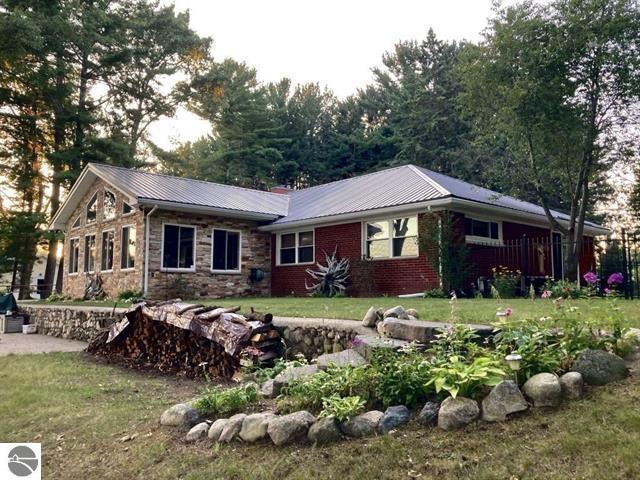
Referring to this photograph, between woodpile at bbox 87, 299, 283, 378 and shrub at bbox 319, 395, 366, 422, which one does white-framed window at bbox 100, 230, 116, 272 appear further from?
shrub at bbox 319, 395, 366, 422

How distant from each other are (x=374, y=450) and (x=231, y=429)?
1147 millimetres

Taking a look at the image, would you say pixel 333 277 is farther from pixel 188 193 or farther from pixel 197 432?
pixel 197 432

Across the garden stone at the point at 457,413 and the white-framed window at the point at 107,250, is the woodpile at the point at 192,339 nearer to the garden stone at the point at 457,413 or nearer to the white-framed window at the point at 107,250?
the garden stone at the point at 457,413

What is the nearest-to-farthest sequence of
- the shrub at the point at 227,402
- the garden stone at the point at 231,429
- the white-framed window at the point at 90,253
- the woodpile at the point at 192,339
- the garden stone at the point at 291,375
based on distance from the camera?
1. the garden stone at the point at 231,429
2. the shrub at the point at 227,402
3. the garden stone at the point at 291,375
4. the woodpile at the point at 192,339
5. the white-framed window at the point at 90,253

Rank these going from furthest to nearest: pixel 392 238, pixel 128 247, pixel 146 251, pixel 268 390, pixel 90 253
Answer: pixel 90 253, pixel 128 247, pixel 146 251, pixel 392 238, pixel 268 390

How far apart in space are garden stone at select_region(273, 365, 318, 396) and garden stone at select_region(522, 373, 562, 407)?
1.83 meters

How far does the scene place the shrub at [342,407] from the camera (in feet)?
11.1

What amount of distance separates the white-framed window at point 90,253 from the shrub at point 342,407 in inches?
633

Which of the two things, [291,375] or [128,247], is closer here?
[291,375]

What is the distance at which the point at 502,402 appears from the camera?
312 cm

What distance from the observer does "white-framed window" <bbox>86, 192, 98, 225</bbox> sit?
18109 mm

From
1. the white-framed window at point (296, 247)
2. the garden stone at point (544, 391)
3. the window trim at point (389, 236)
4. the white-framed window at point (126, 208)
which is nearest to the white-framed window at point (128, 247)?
the white-framed window at point (126, 208)

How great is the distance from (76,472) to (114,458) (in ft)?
0.86

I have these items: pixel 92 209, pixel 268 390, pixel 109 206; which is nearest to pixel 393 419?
pixel 268 390
